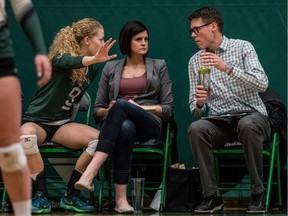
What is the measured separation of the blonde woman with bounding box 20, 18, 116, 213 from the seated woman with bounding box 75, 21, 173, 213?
0.19 meters

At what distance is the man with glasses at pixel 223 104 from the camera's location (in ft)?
18.4

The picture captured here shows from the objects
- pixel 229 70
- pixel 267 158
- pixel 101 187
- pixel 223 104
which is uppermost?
pixel 229 70

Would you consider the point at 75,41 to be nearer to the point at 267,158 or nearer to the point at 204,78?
the point at 204,78

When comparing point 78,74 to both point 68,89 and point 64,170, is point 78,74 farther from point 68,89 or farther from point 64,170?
point 64,170

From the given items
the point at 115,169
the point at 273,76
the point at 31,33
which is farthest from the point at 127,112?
the point at 31,33

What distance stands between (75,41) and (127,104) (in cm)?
70

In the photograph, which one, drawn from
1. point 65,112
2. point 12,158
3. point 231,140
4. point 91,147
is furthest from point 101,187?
point 12,158

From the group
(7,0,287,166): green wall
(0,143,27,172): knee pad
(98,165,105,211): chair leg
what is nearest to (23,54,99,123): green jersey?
(98,165,105,211): chair leg

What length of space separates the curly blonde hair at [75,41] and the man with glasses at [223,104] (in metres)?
0.77

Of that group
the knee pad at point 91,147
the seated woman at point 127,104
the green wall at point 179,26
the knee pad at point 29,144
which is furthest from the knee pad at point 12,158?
the green wall at point 179,26

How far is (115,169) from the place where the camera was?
18.7 ft

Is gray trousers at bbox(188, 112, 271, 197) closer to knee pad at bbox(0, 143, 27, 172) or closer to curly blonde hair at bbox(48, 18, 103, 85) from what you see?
curly blonde hair at bbox(48, 18, 103, 85)

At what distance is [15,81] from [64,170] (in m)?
3.28

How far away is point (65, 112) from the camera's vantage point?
5977mm
